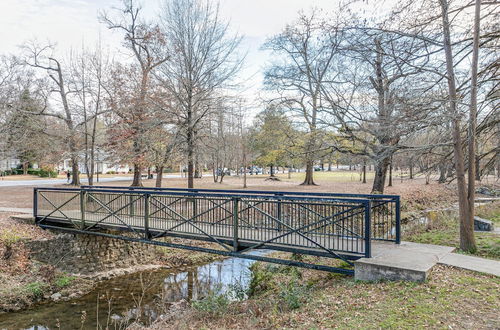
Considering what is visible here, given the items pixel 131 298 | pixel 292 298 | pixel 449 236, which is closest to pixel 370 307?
pixel 292 298

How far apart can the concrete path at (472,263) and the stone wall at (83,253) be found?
10.4 m

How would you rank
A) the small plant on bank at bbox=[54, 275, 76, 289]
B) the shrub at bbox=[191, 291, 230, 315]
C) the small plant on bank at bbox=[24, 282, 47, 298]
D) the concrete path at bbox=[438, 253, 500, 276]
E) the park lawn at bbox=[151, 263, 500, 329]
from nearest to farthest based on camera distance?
the park lawn at bbox=[151, 263, 500, 329], the concrete path at bbox=[438, 253, 500, 276], the shrub at bbox=[191, 291, 230, 315], the small plant on bank at bbox=[24, 282, 47, 298], the small plant on bank at bbox=[54, 275, 76, 289]

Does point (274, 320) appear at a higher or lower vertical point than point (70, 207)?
lower

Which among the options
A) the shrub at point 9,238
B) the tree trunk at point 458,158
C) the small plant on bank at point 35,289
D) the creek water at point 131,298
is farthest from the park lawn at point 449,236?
the shrub at point 9,238

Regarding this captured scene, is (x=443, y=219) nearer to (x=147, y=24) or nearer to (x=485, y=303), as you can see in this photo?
(x=485, y=303)

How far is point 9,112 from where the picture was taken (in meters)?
22.1

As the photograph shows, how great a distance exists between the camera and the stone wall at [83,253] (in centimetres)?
1121

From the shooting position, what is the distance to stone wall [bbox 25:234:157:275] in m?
11.2

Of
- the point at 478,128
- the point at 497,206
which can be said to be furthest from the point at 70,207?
the point at 497,206

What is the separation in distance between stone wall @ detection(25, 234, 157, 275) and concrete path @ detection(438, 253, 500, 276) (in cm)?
1040

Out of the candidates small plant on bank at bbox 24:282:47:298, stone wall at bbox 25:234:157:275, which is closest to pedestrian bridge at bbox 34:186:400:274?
stone wall at bbox 25:234:157:275

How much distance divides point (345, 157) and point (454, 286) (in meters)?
11.5

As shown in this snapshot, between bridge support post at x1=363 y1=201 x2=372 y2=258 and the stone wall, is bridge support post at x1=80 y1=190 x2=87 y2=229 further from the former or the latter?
bridge support post at x1=363 y1=201 x2=372 y2=258

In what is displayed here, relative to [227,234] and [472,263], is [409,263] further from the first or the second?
[227,234]
